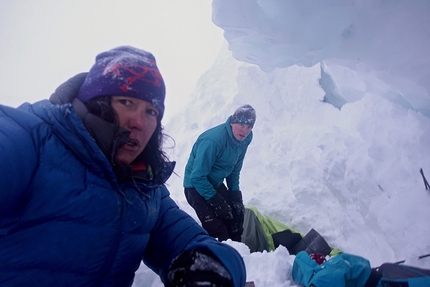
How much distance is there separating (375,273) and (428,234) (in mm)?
1366

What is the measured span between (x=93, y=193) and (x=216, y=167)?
2.24 metres

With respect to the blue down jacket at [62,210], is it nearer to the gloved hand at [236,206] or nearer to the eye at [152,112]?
the eye at [152,112]

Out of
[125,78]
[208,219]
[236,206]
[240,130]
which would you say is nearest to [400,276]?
[236,206]

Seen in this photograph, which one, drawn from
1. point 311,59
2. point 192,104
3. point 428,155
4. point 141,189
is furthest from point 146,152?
point 192,104

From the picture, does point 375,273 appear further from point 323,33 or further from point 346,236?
point 323,33

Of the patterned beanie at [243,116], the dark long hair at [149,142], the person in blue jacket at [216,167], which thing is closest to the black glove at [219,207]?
the person in blue jacket at [216,167]

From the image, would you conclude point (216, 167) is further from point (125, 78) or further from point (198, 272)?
point (198, 272)

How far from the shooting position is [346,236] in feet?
13.2

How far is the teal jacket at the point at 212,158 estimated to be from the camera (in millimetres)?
2836

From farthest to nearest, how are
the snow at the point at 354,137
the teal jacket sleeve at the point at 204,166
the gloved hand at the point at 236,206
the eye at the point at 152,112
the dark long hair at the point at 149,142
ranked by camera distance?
the gloved hand at the point at 236,206, the snow at the point at 354,137, the teal jacket sleeve at the point at 204,166, the eye at the point at 152,112, the dark long hair at the point at 149,142

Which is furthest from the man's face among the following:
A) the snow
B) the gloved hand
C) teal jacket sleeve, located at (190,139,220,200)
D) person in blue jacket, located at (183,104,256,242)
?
the snow

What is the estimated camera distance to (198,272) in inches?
32.2

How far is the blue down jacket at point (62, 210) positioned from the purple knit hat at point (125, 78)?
165mm

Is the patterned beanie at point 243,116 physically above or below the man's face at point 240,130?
above
